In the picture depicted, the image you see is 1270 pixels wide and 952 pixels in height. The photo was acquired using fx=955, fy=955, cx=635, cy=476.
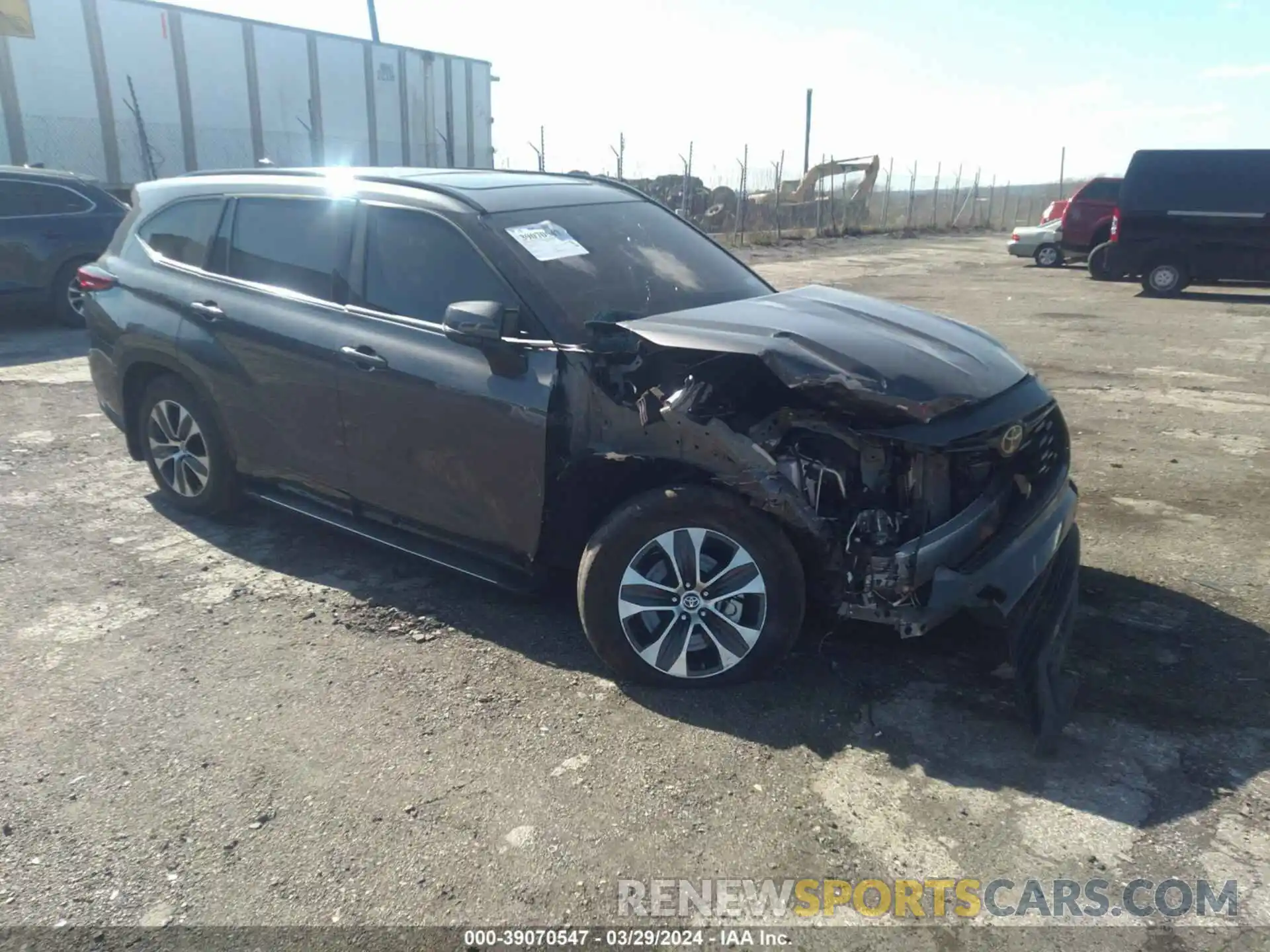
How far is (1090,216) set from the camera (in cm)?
2016

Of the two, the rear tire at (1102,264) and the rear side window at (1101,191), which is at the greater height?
the rear side window at (1101,191)

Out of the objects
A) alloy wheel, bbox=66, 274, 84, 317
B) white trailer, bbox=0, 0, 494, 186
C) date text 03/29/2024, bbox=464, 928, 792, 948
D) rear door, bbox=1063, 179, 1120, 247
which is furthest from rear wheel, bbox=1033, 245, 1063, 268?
date text 03/29/2024, bbox=464, 928, 792, 948

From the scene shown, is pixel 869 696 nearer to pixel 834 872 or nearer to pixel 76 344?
pixel 834 872

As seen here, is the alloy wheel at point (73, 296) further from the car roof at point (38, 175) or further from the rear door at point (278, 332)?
the rear door at point (278, 332)

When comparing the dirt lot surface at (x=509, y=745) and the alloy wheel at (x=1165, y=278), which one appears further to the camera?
the alloy wheel at (x=1165, y=278)

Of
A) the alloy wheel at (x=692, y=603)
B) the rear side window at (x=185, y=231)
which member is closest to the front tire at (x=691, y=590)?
the alloy wheel at (x=692, y=603)

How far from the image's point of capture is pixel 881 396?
323 centimetres

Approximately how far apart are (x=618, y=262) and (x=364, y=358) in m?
1.17

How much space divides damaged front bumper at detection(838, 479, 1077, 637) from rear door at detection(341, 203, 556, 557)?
1366 millimetres

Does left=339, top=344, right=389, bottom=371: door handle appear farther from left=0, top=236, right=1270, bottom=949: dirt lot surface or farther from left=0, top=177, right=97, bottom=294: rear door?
left=0, top=177, right=97, bottom=294: rear door

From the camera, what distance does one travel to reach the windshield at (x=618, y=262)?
3898mm

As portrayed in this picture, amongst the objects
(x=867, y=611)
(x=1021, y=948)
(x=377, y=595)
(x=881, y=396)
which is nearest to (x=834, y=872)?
(x=1021, y=948)

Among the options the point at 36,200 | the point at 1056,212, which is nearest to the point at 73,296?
the point at 36,200

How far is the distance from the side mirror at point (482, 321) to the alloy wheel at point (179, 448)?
2029mm
